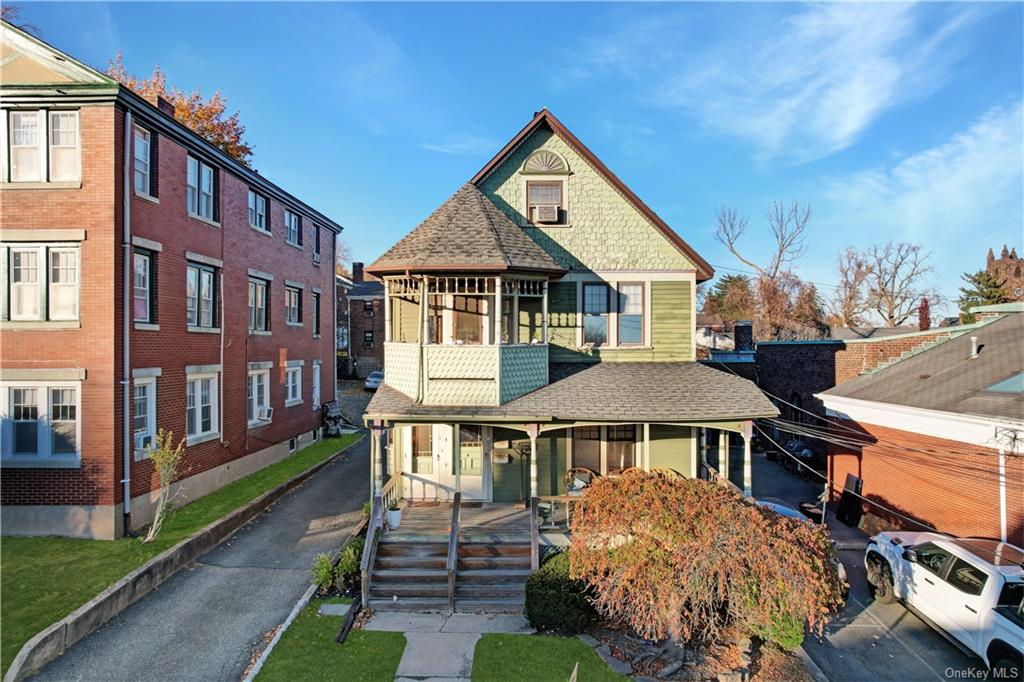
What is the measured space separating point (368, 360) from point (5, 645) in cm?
3792

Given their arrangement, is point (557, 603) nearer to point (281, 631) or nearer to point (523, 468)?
point (523, 468)

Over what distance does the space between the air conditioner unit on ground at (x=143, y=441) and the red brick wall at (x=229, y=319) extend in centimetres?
46

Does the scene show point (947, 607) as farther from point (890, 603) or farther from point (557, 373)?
point (557, 373)

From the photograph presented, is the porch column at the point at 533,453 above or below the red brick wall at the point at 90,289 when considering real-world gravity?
below

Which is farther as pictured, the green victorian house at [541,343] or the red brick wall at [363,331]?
the red brick wall at [363,331]

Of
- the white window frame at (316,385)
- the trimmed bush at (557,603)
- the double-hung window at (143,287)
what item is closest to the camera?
the trimmed bush at (557,603)

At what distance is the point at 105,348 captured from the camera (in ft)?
Result: 42.4

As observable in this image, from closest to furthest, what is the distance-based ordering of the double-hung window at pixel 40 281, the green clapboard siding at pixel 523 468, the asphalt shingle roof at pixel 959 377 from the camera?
the asphalt shingle roof at pixel 959 377 < the double-hung window at pixel 40 281 < the green clapboard siding at pixel 523 468

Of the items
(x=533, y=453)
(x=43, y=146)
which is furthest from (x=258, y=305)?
(x=533, y=453)

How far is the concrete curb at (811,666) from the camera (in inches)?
336

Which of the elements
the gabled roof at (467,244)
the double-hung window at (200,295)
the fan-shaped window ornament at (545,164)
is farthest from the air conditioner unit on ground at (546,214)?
the double-hung window at (200,295)

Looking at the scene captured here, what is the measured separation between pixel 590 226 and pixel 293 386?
1597cm

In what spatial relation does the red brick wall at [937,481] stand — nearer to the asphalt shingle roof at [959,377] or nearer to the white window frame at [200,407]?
the asphalt shingle roof at [959,377]

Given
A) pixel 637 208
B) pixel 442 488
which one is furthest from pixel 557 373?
pixel 637 208
